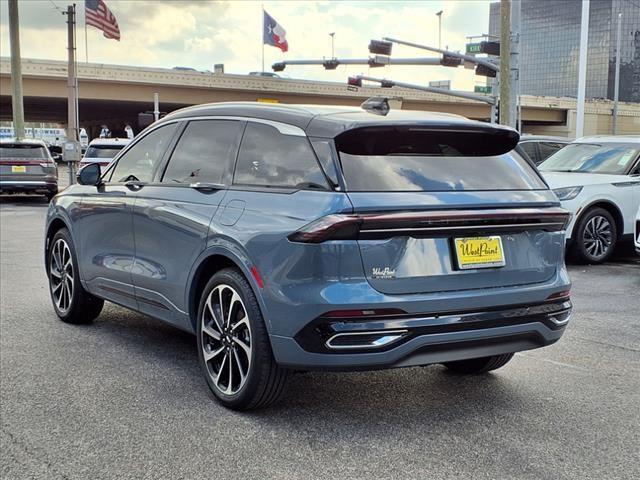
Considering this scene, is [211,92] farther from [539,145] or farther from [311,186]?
[311,186]

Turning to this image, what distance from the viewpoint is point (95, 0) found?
32125 mm

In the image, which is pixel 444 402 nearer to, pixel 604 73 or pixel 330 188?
pixel 330 188

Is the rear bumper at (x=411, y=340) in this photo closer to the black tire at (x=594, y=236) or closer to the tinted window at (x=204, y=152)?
the tinted window at (x=204, y=152)

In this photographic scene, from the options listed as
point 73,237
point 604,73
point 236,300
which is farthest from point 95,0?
point 604,73

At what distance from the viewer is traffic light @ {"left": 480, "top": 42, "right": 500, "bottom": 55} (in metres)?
22.5

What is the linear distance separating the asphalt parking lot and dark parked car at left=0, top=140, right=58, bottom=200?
16.1m

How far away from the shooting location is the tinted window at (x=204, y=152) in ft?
15.5

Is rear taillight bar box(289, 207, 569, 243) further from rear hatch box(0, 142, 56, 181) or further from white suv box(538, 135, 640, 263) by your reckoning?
rear hatch box(0, 142, 56, 181)

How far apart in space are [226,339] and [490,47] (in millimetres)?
20060

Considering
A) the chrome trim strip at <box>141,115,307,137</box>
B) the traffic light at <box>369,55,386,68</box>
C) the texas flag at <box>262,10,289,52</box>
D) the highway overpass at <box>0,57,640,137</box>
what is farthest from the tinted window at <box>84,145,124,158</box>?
the texas flag at <box>262,10,289,52</box>

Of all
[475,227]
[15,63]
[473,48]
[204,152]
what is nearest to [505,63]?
[473,48]

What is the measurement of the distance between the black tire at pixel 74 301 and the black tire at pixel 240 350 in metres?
2.15

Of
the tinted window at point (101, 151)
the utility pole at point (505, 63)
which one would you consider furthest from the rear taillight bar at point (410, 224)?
the tinted window at point (101, 151)

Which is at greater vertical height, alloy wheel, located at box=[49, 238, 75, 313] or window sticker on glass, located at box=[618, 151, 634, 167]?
window sticker on glass, located at box=[618, 151, 634, 167]
